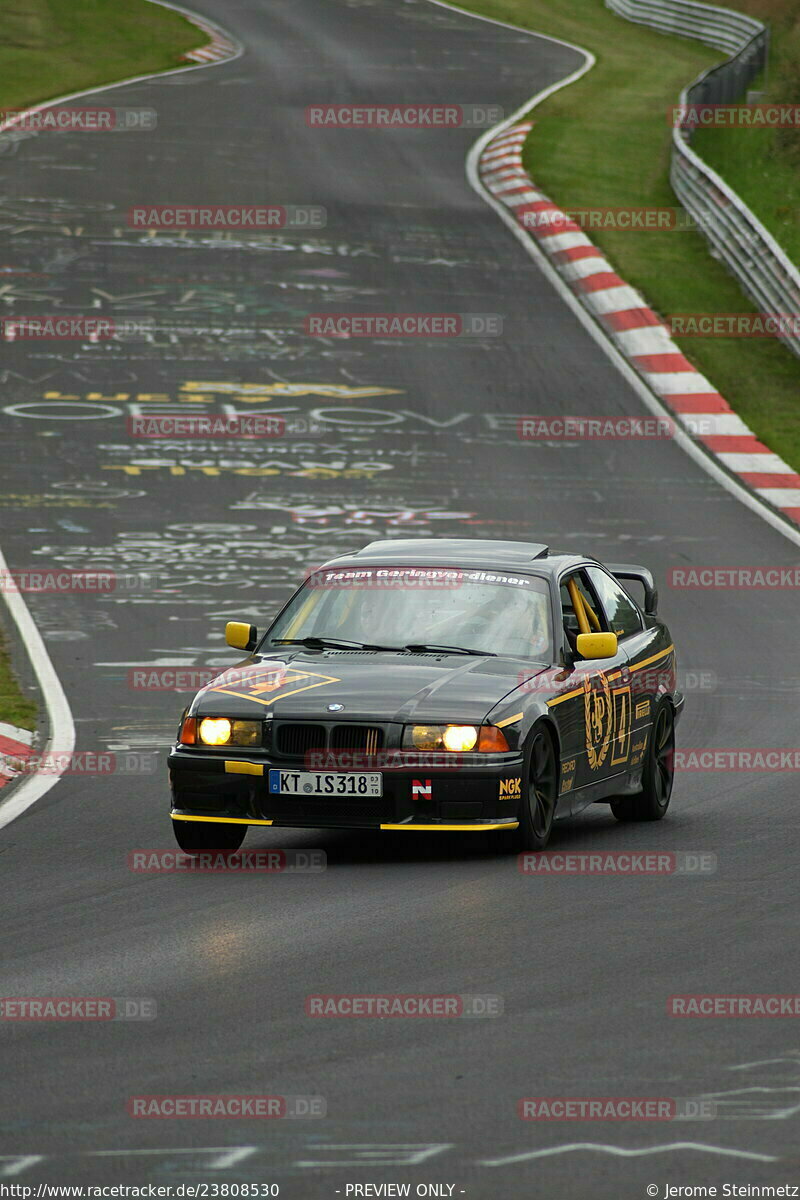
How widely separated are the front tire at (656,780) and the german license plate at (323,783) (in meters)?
2.30

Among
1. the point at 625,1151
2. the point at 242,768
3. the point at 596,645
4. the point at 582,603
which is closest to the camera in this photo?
the point at 625,1151

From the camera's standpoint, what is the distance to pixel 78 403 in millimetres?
23156

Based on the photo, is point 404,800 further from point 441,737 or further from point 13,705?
point 13,705

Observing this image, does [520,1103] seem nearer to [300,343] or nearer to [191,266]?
[300,343]

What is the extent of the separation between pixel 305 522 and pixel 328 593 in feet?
30.0

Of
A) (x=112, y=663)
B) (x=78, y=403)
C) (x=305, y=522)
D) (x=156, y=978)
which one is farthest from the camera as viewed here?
(x=78, y=403)

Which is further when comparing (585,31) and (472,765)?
(585,31)

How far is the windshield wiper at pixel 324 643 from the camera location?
9.89 meters

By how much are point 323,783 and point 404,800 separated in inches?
15.5

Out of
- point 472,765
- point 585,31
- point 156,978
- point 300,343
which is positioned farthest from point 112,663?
point 585,31

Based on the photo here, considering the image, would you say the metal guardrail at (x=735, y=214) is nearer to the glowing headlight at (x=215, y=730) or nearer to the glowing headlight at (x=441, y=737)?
the glowing headlight at (x=441, y=737)

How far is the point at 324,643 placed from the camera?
10008 millimetres

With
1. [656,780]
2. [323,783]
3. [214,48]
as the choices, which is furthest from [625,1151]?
[214,48]

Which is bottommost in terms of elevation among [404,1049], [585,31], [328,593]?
[585,31]
